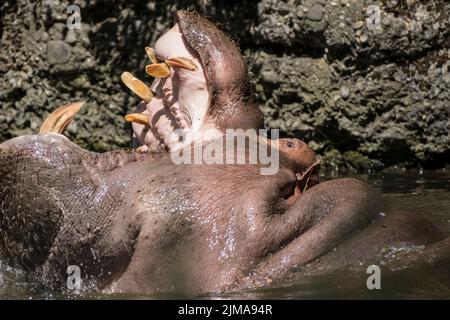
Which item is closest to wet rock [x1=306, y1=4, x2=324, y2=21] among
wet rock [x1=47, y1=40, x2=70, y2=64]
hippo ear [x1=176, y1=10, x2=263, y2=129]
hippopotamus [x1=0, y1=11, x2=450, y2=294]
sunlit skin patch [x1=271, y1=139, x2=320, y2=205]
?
wet rock [x1=47, y1=40, x2=70, y2=64]

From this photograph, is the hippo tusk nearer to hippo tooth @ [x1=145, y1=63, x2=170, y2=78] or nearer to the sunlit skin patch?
hippo tooth @ [x1=145, y1=63, x2=170, y2=78]

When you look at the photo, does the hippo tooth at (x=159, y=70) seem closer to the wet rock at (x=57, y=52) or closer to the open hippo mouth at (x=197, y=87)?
the open hippo mouth at (x=197, y=87)

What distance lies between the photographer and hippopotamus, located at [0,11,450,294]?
444 cm

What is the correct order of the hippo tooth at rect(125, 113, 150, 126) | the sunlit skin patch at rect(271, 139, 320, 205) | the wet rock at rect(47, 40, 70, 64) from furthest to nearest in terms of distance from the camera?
the wet rock at rect(47, 40, 70, 64) → the hippo tooth at rect(125, 113, 150, 126) → the sunlit skin patch at rect(271, 139, 320, 205)

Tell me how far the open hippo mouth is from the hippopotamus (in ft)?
0.83

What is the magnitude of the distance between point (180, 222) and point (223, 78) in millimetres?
1085

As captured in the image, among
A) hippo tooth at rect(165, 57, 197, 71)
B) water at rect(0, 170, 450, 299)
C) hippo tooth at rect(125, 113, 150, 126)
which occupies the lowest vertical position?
water at rect(0, 170, 450, 299)

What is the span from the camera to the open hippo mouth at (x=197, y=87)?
5.33 metres

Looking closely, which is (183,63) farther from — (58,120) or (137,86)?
(58,120)

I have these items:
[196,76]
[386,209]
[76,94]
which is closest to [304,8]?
[76,94]

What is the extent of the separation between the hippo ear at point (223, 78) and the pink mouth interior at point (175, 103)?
0.17ft

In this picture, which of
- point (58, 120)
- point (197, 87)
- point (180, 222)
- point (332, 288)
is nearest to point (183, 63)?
point (197, 87)
